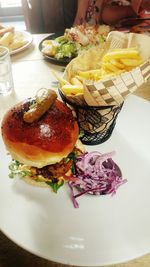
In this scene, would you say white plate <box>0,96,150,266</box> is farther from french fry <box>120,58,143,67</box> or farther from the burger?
french fry <box>120,58,143,67</box>

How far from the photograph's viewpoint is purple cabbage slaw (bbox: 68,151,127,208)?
1.06 m

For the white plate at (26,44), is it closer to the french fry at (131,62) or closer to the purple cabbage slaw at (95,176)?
the french fry at (131,62)

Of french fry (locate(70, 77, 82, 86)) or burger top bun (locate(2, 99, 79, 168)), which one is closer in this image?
burger top bun (locate(2, 99, 79, 168))

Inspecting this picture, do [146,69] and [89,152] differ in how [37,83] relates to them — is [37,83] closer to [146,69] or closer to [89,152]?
[89,152]

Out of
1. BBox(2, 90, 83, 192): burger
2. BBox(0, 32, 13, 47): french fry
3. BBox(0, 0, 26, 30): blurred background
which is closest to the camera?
BBox(2, 90, 83, 192): burger

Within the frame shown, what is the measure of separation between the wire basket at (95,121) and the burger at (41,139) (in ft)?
0.40

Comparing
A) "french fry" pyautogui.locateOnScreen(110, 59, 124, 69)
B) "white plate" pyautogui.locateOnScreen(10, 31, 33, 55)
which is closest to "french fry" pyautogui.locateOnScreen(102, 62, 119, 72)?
"french fry" pyautogui.locateOnScreen(110, 59, 124, 69)

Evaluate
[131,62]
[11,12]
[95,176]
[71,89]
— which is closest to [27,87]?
[71,89]

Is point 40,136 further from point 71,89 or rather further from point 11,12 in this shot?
point 11,12

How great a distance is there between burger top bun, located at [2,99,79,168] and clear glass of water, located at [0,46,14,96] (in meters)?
0.66

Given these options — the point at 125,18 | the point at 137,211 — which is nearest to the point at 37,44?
the point at 125,18

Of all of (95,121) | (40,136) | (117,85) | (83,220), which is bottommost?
(83,220)

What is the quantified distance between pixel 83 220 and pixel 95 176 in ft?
0.72

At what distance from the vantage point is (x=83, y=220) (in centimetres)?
96
